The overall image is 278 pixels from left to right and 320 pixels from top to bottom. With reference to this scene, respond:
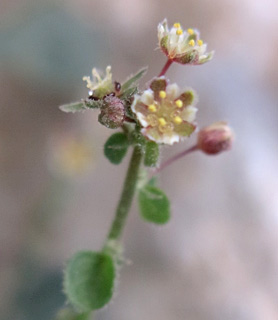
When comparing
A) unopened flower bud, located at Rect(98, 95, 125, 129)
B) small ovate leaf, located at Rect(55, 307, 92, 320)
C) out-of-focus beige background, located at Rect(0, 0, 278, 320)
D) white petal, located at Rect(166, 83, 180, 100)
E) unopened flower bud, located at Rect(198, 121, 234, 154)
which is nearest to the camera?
unopened flower bud, located at Rect(98, 95, 125, 129)

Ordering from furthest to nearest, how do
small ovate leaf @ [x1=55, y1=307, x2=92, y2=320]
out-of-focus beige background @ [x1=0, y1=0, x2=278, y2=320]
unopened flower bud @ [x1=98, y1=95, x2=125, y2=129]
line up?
out-of-focus beige background @ [x1=0, y1=0, x2=278, y2=320] < small ovate leaf @ [x1=55, y1=307, x2=92, y2=320] < unopened flower bud @ [x1=98, y1=95, x2=125, y2=129]

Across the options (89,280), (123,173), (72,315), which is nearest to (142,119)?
(89,280)

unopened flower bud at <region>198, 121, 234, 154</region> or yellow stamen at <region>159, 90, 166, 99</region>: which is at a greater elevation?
unopened flower bud at <region>198, 121, 234, 154</region>

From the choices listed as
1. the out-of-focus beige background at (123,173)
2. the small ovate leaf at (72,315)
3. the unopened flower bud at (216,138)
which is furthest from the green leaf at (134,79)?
the out-of-focus beige background at (123,173)

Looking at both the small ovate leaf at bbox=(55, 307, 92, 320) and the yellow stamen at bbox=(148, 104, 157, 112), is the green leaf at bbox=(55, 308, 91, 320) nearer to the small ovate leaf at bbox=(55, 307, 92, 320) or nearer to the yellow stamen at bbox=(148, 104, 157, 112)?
the small ovate leaf at bbox=(55, 307, 92, 320)

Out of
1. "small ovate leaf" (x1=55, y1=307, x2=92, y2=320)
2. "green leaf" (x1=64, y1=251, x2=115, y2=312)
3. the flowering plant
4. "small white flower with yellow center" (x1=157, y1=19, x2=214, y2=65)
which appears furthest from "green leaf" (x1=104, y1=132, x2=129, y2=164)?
"small ovate leaf" (x1=55, y1=307, x2=92, y2=320)

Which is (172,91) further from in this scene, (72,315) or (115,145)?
(72,315)

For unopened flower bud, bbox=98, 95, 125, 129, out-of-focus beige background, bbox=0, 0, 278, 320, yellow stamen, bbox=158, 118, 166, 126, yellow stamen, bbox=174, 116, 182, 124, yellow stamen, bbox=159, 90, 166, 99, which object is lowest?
unopened flower bud, bbox=98, 95, 125, 129
